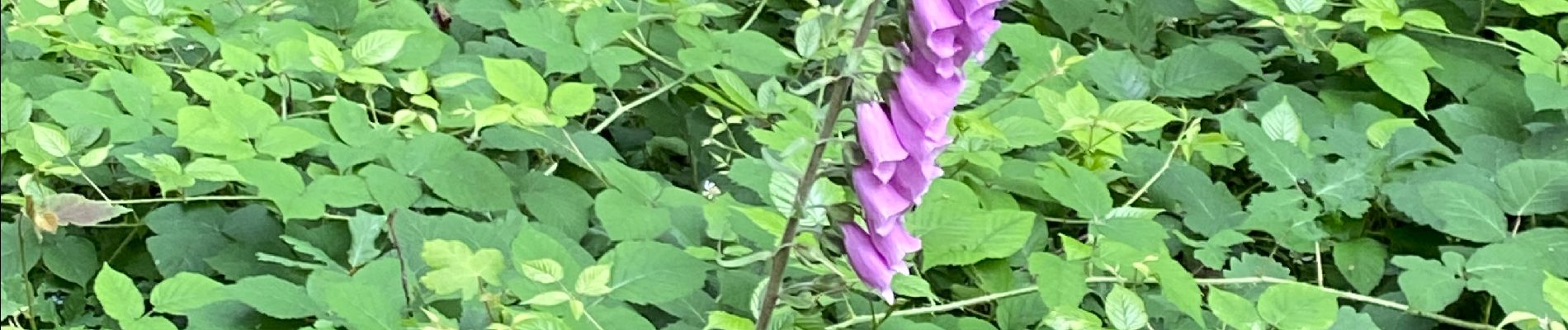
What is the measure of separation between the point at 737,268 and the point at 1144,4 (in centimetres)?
90

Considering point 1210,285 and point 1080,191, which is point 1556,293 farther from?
point 1080,191

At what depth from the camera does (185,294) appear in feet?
2.88

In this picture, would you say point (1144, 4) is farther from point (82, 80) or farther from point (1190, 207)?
point (82, 80)

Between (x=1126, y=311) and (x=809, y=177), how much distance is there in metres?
0.33

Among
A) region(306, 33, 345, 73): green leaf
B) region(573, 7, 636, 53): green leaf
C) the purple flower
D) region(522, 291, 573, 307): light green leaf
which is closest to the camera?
the purple flower

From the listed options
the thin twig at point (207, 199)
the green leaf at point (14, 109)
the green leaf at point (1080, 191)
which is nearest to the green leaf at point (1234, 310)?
the green leaf at point (1080, 191)

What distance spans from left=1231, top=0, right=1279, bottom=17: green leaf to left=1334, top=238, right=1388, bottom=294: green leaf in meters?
0.38

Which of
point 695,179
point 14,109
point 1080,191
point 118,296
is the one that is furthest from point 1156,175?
point 14,109

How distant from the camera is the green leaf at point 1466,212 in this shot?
110 centimetres

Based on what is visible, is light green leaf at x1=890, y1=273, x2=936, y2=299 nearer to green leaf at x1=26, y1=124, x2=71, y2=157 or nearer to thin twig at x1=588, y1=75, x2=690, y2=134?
thin twig at x1=588, y1=75, x2=690, y2=134

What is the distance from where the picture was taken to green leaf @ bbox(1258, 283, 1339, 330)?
3.04 ft

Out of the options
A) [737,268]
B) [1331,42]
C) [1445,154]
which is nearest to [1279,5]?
[1331,42]

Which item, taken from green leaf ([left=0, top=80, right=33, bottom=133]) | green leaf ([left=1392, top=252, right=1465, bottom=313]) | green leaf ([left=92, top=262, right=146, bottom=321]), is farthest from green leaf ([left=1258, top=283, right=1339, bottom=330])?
green leaf ([left=0, top=80, right=33, bottom=133])

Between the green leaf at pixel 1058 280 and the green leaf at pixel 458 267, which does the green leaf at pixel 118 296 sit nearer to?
the green leaf at pixel 458 267
